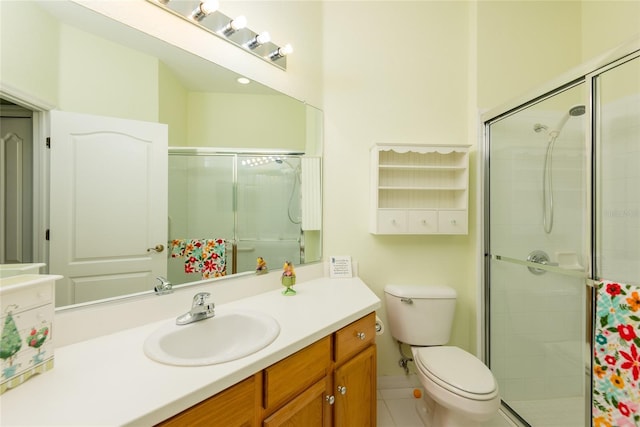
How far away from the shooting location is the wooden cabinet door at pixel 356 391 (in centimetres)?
112

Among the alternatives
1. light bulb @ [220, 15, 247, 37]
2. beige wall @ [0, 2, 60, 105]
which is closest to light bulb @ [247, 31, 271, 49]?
light bulb @ [220, 15, 247, 37]

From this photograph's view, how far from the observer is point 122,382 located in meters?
0.66

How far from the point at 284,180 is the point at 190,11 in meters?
0.93

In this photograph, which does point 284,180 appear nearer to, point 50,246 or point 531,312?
point 50,246

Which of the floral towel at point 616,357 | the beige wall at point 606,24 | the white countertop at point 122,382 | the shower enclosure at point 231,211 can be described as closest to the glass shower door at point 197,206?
the shower enclosure at point 231,211

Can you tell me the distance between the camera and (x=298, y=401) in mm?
929

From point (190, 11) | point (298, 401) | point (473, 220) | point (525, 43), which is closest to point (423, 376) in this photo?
point (298, 401)

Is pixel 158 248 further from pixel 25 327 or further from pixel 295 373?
pixel 295 373

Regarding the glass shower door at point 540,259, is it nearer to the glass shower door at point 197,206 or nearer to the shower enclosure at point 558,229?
the shower enclosure at point 558,229

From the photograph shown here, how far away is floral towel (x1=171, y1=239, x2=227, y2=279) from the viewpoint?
3.90ft

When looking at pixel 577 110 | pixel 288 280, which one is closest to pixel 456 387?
pixel 288 280

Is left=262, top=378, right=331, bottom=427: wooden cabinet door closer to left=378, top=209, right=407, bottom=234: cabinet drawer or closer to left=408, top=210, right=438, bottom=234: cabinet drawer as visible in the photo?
left=378, top=209, right=407, bottom=234: cabinet drawer

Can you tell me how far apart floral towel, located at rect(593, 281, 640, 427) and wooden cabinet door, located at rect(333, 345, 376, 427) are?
37.2 inches

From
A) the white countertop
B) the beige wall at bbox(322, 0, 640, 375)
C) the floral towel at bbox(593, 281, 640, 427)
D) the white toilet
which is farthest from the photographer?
the beige wall at bbox(322, 0, 640, 375)
